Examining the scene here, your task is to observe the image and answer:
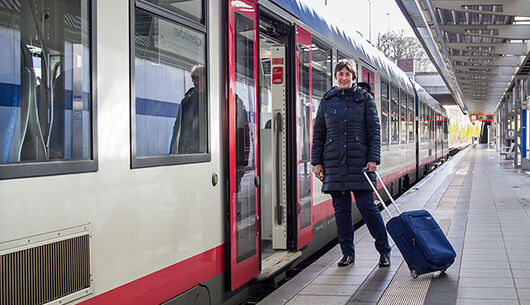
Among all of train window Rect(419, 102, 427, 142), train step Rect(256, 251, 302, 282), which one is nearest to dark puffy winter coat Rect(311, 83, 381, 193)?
train step Rect(256, 251, 302, 282)

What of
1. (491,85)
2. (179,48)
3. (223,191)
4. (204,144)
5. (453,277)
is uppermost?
(491,85)

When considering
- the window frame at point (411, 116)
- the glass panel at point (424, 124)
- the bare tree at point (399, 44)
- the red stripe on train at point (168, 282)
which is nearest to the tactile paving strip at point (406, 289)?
the red stripe on train at point (168, 282)

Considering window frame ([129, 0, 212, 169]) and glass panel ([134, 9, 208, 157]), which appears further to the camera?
glass panel ([134, 9, 208, 157])

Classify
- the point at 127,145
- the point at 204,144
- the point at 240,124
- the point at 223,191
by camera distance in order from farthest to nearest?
the point at 240,124 → the point at 223,191 → the point at 204,144 → the point at 127,145

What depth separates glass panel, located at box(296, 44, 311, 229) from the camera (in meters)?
6.19

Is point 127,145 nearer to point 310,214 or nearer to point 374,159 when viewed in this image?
point 374,159

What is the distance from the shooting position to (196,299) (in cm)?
402

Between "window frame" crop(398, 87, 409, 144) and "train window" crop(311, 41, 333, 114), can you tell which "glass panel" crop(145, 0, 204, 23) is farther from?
"window frame" crop(398, 87, 409, 144)

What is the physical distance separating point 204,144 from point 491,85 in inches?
1188

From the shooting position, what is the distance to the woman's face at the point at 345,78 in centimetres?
563

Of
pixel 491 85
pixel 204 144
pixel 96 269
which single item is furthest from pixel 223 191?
pixel 491 85

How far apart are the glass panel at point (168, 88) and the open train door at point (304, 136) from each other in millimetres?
2042

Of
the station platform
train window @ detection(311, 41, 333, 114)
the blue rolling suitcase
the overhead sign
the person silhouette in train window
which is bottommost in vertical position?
the station platform

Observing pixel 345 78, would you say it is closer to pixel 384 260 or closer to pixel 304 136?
pixel 304 136
